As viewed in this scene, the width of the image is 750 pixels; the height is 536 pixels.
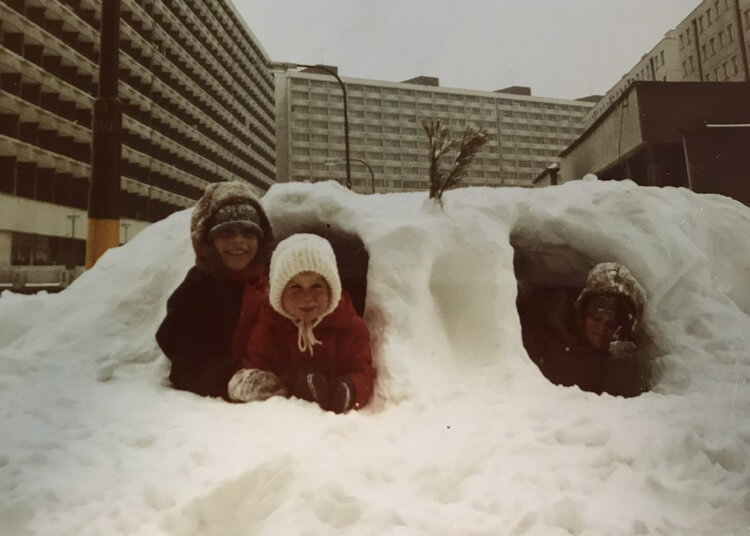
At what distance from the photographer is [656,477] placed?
6.79 ft

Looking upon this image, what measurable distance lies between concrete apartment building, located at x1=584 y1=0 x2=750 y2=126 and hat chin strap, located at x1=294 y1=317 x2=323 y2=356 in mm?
31897

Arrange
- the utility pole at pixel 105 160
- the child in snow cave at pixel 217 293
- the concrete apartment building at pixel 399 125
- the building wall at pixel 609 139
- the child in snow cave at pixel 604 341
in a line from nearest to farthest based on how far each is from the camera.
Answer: the child in snow cave at pixel 217 293 → the child in snow cave at pixel 604 341 → the utility pole at pixel 105 160 → the building wall at pixel 609 139 → the concrete apartment building at pixel 399 125

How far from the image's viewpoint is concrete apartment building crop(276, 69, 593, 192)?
40.1m

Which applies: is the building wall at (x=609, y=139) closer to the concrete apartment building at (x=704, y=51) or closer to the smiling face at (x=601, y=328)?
the smiling face at (x=601, y=328)

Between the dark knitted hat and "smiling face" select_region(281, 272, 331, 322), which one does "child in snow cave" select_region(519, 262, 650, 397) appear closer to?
"smiling face" select_region(281, 272, 331, 322)

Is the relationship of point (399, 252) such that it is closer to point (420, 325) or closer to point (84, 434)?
point (420, 325)

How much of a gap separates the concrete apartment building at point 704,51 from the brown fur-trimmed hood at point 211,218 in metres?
31.4

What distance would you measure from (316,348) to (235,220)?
3.31 ft

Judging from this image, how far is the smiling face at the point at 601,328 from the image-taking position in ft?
12.3

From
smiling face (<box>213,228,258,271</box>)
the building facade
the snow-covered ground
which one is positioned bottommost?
the snow-covered ground

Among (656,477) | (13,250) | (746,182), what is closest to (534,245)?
(656,477)

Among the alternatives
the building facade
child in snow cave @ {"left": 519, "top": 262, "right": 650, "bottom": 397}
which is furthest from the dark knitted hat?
the building facade

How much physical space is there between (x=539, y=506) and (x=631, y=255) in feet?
8.95

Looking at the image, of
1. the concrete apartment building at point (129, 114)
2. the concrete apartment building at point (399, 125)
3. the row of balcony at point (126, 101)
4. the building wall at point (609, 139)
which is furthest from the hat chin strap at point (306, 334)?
the concrete apartment building at point (399, 125)
